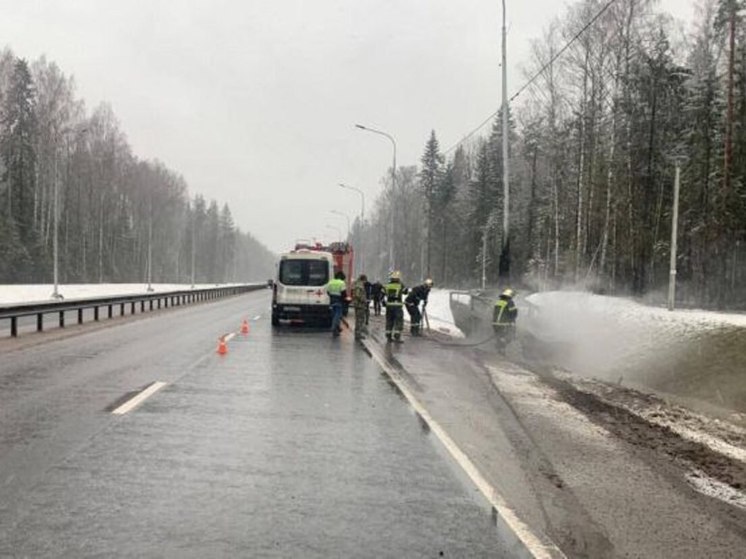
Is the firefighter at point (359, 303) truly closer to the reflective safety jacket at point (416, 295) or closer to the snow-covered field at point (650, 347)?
the reflective safety jacket at point (416, 295)

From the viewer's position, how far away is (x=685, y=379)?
13555mm

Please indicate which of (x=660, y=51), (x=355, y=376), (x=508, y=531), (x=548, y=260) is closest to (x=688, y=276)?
(x=660, y=51)

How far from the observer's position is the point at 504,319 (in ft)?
58.5

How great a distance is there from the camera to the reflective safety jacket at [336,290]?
2122cm


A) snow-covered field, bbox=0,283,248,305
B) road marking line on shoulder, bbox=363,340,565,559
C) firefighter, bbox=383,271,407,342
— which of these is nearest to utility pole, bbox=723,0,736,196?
firefighter, bbox=383,271,407,342

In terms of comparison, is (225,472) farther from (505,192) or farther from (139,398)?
(505,192)

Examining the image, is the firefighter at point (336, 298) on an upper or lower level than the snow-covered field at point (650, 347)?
upper

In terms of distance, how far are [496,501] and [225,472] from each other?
2.19m

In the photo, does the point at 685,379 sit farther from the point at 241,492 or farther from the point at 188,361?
the point at 241,492

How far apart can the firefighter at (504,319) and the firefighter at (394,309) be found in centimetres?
283

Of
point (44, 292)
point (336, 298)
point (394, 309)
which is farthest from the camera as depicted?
point (44, 292)

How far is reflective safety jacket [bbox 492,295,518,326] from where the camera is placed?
57.7 feet

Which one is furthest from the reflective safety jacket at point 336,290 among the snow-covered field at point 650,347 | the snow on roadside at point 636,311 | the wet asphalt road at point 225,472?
the wet asphalt road at point 225,472

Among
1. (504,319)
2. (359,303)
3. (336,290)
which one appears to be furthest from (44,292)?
(504,319)
